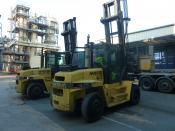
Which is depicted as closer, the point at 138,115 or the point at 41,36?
the point at 138,115

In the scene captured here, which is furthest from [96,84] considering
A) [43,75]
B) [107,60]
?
[43,75]

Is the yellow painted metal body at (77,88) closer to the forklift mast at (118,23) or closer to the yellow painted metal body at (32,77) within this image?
the forklift mast at (118,23)

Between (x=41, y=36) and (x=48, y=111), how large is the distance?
50.6 meters

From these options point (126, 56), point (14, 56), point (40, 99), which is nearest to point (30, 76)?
point (40, 99)

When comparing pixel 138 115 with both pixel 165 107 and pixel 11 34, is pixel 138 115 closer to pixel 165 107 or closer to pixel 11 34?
pixel 165 107

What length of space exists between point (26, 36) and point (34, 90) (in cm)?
4419

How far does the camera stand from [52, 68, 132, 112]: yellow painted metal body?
7.55 m

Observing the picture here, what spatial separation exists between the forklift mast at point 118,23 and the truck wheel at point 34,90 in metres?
4.18

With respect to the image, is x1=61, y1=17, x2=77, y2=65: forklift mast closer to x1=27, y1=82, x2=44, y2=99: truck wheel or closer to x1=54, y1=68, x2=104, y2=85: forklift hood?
x1=27, y1=82, x2=44, y2=99: truck wheel

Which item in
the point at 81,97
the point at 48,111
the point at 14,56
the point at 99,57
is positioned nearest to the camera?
the point at 81,97

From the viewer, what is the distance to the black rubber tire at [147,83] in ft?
46.1

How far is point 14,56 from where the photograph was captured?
51625 millimetres

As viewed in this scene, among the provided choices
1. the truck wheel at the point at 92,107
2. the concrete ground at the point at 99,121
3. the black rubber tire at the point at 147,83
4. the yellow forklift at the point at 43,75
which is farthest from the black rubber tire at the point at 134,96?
the black rubber tire at the point at 147,83

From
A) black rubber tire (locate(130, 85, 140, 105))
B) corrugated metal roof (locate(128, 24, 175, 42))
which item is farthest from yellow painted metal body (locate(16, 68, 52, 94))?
corrugated metal roof (locate(128, 24, 175, 42))
